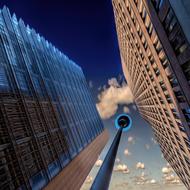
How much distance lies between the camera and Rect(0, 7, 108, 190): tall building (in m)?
20.5

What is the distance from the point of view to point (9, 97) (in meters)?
24.0

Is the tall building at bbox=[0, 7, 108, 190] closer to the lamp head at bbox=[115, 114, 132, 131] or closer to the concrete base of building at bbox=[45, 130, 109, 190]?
the concrete base of building at bbox=[45, 130, 109, 190]

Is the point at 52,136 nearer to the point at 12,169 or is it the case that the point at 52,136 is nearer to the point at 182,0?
the point at 12,169

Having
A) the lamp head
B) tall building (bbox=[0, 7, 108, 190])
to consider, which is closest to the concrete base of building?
tall building (bbox=[0, 7, 108, 190])

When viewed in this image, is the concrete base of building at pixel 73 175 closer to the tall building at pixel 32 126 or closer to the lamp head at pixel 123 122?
the tall building at pixel 32 126

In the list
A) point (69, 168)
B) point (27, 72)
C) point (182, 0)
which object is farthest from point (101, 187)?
point (27, 72)

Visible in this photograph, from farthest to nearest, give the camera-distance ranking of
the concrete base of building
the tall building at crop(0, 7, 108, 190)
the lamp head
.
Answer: the concrete base of building, the lamp head, the tall building at crop(0, 7, 108, 190)

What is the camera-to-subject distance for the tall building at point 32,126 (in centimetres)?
2052

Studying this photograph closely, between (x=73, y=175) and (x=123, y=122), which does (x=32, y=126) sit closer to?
(x=73, y=175)

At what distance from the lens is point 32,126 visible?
85.4ft

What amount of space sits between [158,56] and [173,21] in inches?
404

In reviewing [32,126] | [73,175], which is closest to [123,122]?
[32,126]

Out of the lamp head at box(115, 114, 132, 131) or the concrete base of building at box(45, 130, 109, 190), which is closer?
the lamp head at box(115, 114, 132, 131)

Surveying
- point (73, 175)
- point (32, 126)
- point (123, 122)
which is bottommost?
point (73, 175)
